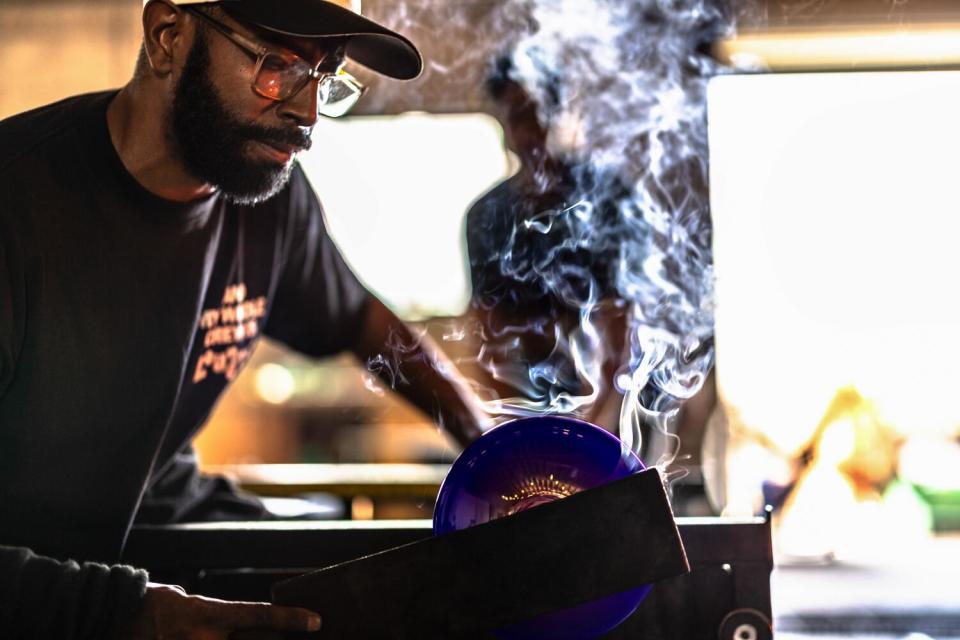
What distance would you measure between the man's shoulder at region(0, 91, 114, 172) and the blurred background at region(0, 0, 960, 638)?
1.52 metres

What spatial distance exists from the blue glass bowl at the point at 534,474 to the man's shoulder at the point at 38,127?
42.2 inches

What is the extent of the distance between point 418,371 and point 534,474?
2.88ft

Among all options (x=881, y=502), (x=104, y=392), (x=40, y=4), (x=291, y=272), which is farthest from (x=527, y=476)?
(x=881, y=502)

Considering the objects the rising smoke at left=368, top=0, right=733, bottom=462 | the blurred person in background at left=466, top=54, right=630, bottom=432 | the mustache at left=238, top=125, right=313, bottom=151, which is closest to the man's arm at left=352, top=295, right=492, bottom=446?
the rising smoke at left=368, top=0, right=733, bottom=462

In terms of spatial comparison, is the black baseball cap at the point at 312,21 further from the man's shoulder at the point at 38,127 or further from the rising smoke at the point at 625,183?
the rising smoke at the point at 625,183

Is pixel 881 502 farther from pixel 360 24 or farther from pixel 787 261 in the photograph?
pixel 360 24

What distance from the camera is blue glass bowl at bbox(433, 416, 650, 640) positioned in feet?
5.24

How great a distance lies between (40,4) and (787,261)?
373 centimetres

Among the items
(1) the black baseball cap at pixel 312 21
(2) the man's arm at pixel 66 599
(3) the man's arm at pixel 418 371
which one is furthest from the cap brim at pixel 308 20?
(2) the man's arm at pixel 66 599

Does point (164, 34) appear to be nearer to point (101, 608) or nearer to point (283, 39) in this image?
point (283, 39)

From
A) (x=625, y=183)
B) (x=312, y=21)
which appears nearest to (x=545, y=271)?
(x=625, y=183)

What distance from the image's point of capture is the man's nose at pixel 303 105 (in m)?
1.94

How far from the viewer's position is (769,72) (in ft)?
11.9

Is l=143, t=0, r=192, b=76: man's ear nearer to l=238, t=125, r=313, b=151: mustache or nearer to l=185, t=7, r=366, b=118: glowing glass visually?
l=185, t=7, r=366, b=118: glowing glass
